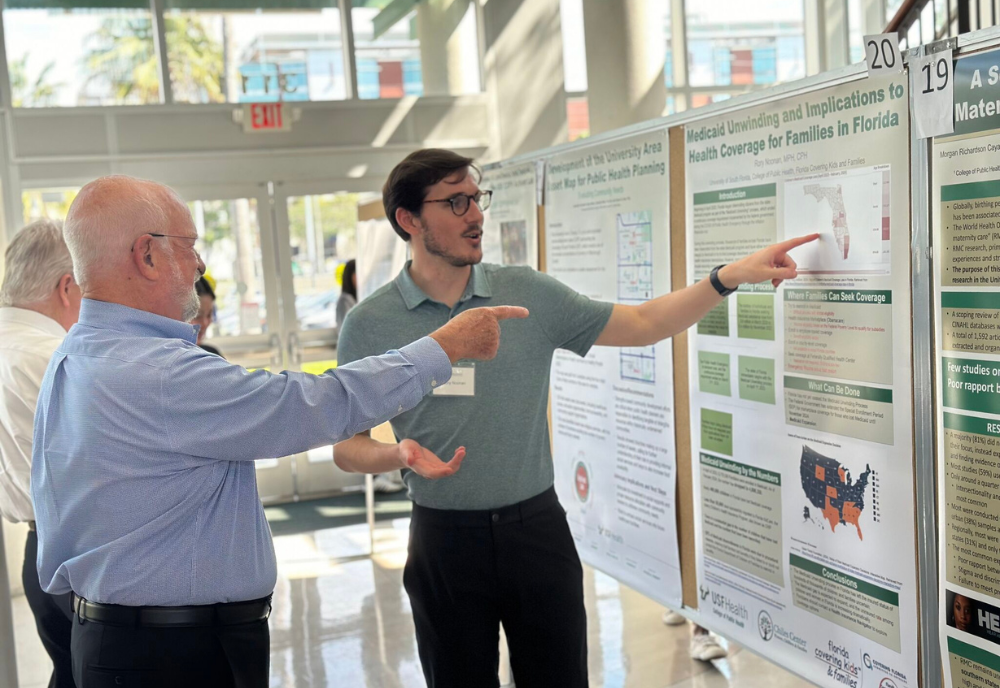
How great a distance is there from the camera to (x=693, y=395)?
2629 mm

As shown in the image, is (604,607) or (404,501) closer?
(604,607)

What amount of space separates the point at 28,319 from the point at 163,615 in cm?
126

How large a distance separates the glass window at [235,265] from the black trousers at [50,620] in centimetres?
473

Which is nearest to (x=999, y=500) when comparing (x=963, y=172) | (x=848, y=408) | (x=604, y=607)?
(x=848, y=408)

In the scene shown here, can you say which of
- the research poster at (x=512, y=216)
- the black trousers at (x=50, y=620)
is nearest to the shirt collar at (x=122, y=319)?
the black trousers at (x=50, y=620)

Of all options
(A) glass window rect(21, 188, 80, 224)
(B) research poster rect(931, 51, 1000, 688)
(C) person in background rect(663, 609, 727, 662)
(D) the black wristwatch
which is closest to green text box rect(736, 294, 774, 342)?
(D) the black wristwatch

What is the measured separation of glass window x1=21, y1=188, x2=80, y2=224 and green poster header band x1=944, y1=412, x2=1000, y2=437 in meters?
6.25

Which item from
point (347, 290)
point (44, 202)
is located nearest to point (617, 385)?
point (347, 290)

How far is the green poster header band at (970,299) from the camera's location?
5.48 feet

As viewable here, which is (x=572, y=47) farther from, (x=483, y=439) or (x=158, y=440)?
(x=158, y=440)

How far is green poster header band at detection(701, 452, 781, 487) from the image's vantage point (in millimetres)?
2305

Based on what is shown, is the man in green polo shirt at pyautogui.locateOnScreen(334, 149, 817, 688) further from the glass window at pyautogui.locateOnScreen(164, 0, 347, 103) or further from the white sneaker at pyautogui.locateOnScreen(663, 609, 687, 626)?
the glass window at pyautogui.locateOnScreen(164, 0, 347, 103)

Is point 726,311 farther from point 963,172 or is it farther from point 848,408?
point 963,172

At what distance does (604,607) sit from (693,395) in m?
2.13
